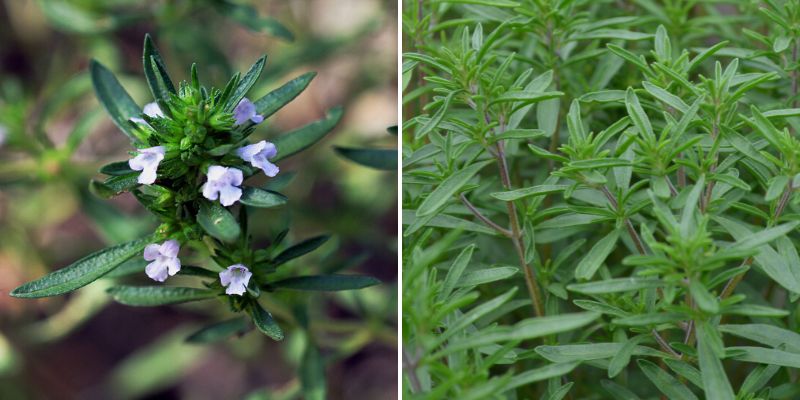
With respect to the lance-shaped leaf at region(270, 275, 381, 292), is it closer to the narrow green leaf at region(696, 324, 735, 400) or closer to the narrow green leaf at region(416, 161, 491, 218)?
the narrow green leaf at region(416, 161, 491, 218)

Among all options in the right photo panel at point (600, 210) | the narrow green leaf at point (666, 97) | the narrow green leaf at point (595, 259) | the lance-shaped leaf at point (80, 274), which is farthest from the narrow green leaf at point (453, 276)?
the lance-shaped leaf at point (80, 274)

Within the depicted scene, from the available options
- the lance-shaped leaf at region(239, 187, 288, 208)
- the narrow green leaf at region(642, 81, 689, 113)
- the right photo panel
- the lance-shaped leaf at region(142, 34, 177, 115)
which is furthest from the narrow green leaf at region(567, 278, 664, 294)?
→ the lance-shaped leaf at region(142, 34, 177, 115)

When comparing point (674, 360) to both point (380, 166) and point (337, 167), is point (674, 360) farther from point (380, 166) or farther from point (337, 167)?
point (337, 167)

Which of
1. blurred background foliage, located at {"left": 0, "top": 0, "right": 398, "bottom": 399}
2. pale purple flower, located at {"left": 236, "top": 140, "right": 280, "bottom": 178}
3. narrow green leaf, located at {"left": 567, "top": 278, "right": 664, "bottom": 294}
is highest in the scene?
pale purple flower, located at {"left": 236, "top": 140, "right": 280, "bottom": 178}

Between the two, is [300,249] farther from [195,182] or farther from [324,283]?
[195,182]

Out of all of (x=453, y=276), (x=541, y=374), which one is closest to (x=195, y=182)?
(x=453, y=276)

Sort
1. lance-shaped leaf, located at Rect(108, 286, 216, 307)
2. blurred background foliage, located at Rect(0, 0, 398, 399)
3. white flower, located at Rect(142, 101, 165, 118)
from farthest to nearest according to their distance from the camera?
1. blurred background foliage, located at Rect(0, 0, 398, 399)
2. lance-shaped leaf, located at Rect(108, 286, 216, 307)
3. white flower, located at Rect(142, 101, 165, 118)

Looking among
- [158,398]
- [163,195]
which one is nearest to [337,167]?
[158,398]
